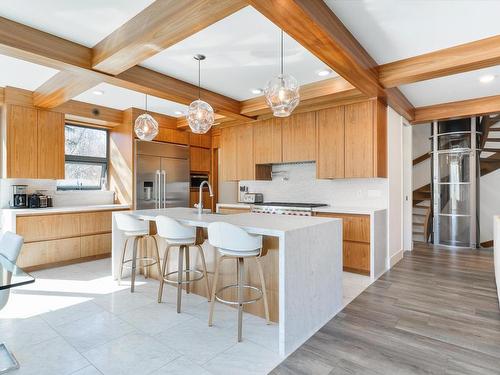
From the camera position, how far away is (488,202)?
21.0 ft

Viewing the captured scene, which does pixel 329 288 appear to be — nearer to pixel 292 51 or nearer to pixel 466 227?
pixel 292 51

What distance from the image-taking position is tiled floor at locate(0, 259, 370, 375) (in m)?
2.04

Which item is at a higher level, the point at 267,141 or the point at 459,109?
the point at 459,109

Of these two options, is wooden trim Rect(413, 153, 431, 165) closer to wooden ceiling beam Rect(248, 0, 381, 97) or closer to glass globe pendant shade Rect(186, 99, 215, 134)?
wooden ceiling beam Rect(248, 0, 381, 97)

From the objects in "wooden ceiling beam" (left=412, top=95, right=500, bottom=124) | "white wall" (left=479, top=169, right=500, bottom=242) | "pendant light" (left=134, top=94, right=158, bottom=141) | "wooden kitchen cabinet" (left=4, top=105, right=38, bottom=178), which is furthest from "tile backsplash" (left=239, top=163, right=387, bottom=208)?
"wooden kitchen cabinet" (left=4, top=105, right=38, bottom=178)

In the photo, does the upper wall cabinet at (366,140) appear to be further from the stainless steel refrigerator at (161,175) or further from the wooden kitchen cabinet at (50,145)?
the wooden kitchen cabinet at (50,145)

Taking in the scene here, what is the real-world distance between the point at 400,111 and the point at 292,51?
2.68 meters

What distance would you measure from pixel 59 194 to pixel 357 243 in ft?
16.2

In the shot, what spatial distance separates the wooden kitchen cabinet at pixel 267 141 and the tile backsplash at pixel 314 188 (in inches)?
15.6

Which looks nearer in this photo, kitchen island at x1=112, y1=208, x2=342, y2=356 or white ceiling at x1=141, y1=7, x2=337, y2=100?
kitchen island at x1=112, y1=208, x2=342, y2=356

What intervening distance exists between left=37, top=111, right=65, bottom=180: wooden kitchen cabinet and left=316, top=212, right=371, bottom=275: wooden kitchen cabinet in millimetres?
4404

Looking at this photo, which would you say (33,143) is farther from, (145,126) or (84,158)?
(145,126)

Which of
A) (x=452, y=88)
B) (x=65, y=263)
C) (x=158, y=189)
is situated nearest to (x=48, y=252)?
(x=65, y=263)

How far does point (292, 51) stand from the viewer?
10.1 ft
